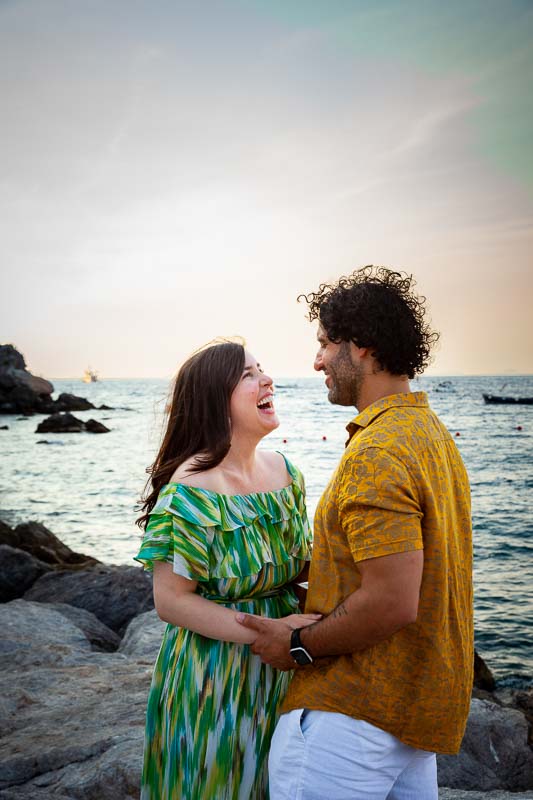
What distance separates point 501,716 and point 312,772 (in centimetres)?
353

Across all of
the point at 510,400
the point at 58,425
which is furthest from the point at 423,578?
the point at 510,400

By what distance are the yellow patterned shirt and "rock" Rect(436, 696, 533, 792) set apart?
8.52 feet

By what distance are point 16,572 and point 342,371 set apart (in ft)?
26.9

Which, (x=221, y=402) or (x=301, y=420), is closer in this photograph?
(x=221, y=402)

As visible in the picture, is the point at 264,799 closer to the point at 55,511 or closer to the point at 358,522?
the point at 358,522

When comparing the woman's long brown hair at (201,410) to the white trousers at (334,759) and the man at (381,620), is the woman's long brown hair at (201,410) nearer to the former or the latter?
the man at (381,620)

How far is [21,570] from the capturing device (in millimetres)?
9062

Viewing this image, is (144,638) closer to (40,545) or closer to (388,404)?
(388,404)

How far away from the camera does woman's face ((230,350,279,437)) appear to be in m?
2.68

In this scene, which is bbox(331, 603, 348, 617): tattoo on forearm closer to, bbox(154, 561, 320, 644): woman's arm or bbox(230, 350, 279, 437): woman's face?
bbox(154, 561, 320, 644): woman's arm

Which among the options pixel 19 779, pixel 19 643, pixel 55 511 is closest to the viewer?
pixel 19 779

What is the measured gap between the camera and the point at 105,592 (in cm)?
816

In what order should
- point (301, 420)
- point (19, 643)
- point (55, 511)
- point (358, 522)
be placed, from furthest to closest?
point (301, 420) < point (55, 511) < point (19, 643) < point (358, 522)

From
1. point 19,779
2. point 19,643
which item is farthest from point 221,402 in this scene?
point 19,643
